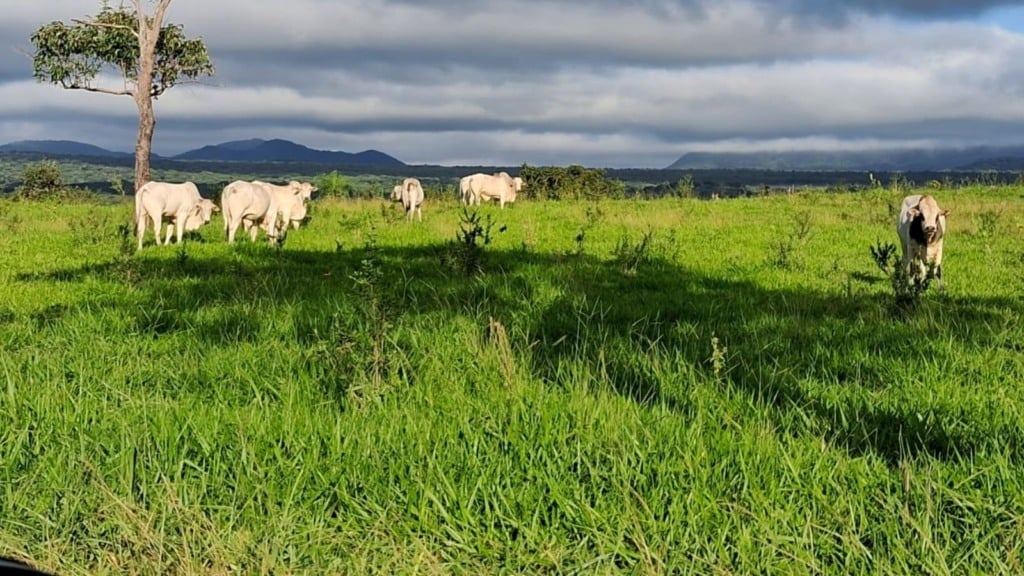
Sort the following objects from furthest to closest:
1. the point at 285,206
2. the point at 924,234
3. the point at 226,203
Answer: the point at 285,206 → the point at 226,203 → the point at 924,234

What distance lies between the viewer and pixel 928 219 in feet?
36.3

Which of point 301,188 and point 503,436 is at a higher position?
point 301,188

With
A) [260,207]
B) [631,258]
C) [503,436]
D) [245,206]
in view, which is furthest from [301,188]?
[503,436]

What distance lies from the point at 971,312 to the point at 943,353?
2.60 metres

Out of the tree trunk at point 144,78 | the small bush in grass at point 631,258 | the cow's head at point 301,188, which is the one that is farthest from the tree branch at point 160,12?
the small bush in grass at point 631,258

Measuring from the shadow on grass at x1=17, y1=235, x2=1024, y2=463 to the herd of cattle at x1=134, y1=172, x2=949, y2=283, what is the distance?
248 cm

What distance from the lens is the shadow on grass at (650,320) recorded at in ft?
14.5

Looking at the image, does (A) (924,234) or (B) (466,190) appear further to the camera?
(B) (466,190)

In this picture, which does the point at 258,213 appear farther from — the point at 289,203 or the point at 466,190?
the point at 466,190

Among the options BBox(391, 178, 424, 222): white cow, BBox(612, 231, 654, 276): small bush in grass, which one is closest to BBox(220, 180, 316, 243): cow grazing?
BBox(391, 178, 424, 222): white cow

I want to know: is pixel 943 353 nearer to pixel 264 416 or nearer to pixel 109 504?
pixel 264 416

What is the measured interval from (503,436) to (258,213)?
1502 cm

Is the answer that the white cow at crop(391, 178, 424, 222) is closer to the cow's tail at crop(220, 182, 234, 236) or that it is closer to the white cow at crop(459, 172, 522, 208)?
the cow's tail at crop(220, 182, 234, 236)

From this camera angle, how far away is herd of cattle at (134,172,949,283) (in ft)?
36.6
